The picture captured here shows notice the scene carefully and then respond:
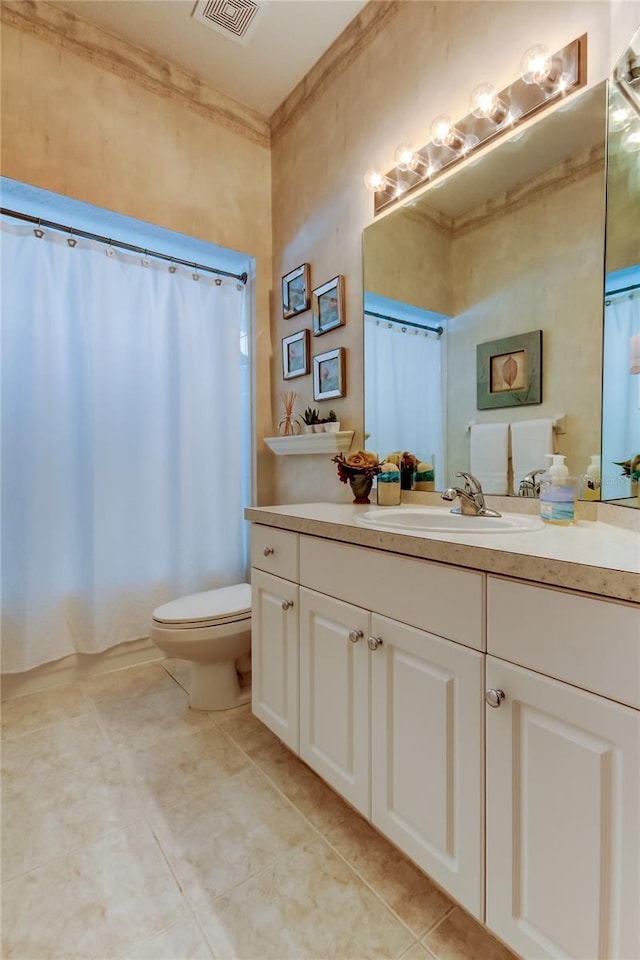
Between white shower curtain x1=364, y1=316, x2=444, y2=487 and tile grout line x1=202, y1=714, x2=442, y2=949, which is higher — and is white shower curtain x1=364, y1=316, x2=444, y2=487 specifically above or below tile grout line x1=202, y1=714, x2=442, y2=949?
above

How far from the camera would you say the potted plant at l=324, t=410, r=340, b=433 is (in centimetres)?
193

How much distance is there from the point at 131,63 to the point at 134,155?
0.39m

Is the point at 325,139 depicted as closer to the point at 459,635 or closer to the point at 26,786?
the point at 459,635

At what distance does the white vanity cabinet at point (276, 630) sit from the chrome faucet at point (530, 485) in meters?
0.69

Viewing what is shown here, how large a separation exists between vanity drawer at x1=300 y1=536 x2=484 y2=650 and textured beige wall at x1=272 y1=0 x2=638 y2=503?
0.78m

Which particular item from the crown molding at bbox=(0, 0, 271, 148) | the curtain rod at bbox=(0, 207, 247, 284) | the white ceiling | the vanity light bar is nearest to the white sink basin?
the vanity light bar

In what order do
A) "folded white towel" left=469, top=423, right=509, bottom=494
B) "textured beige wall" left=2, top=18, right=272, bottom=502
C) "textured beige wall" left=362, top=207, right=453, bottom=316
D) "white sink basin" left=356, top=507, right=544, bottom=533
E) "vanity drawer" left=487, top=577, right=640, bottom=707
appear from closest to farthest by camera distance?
1. "vanity drawer" left=487, top=577, right=640, bottom=707
2. "white sink basin" left=356, top=507, right=544, bottom=533
3. "folded white towel" left=469, top=423, right=509, bottom=494
4. "textured beige wall" left=362, top=207, right=453, bottom=316
5. "textured beige wall" left=2, top=18, right=272, bottom=502

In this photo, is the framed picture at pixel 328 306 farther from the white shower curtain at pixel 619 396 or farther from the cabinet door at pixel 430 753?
the cabinet door at pixel 430 753

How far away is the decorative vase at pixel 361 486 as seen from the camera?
1704 mm

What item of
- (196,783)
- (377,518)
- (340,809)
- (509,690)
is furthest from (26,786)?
(509,690)

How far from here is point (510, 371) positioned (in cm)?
134

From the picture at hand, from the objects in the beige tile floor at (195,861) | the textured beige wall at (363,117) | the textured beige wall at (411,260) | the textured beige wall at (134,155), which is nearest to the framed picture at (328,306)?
the textured beige wall at (363,117)

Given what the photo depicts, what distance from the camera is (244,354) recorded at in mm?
2482

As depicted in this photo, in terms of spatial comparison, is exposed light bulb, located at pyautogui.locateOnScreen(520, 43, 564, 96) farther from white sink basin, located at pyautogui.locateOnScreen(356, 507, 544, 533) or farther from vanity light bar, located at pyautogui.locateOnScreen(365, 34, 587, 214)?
white sink basin, located at pyautogui.locateOnScreen(356, 507, 544, 533)
